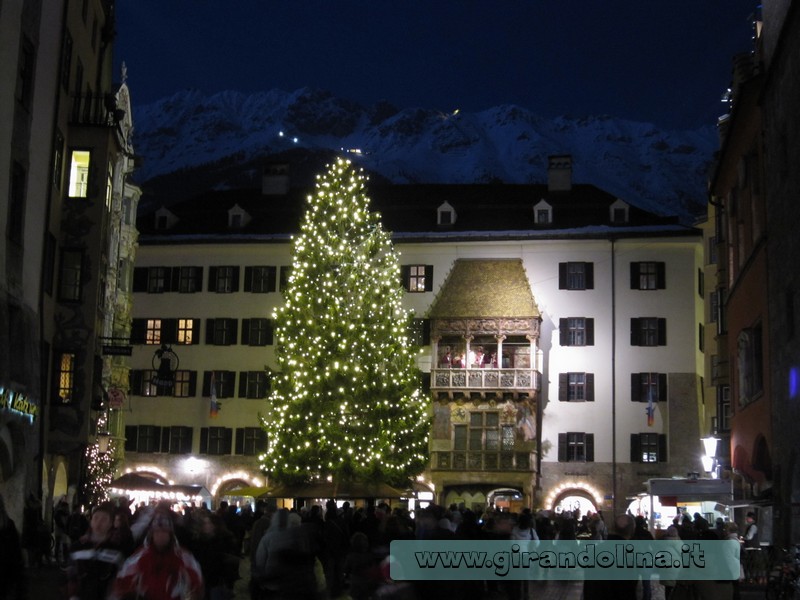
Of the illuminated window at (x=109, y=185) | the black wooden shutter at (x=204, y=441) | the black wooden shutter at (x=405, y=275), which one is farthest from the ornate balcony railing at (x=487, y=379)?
the illuminated window at (x=109, y=185)

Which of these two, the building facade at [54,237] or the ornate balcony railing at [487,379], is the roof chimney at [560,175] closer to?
the ornate balcony railing at [487,379]

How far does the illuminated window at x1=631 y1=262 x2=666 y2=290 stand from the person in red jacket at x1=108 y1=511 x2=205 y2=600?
5253 cm

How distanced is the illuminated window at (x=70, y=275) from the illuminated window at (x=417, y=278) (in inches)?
1076

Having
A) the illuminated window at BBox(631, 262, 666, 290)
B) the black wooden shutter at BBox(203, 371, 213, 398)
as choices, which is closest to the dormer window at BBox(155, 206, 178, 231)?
the black wooden shutter at BBox(203, 371, 213, 398)

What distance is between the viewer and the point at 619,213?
64.0 metres

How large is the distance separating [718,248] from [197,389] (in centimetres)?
2911

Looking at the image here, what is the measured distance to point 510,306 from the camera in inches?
2409

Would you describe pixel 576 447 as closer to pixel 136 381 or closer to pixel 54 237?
pixel 136 381

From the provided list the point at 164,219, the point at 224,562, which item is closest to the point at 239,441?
the point at 164,219

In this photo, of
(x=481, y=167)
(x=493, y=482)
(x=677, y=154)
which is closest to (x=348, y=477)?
(x=493, y=482)

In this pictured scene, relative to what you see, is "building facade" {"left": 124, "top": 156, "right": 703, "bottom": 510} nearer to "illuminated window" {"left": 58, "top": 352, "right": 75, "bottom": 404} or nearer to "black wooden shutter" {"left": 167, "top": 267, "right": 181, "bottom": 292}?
"black wooden shutter" {"left": 167, "top": 267, "right": 181, "bottom": 292}

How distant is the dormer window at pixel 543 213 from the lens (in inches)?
2549

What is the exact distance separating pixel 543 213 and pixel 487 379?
10077mm

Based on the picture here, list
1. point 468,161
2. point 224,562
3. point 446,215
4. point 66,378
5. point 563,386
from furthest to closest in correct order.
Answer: point 468,161 → point 446,215 → point 563,386 → point 66,378 → point 224,562
